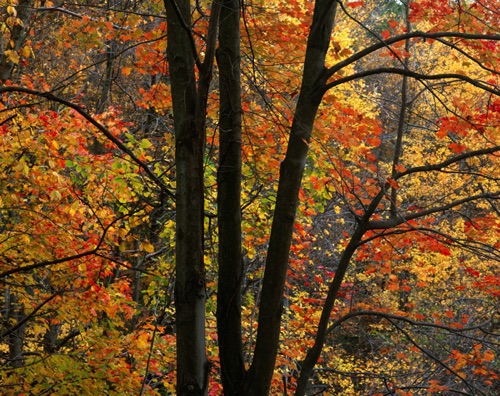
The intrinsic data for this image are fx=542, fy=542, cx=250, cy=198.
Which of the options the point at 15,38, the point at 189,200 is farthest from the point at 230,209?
the point at 15,38

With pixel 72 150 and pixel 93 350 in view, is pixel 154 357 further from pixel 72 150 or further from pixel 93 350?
pixel 72 150

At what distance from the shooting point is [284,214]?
3193 millimetres

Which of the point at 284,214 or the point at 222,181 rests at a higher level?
the point at 222,181

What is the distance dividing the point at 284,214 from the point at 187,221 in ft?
2.41

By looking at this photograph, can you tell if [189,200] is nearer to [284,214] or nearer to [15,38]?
[284,214]

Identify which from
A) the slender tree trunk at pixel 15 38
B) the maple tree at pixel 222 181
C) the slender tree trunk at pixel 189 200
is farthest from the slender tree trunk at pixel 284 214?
the slender tree trunk at pixel 15 38

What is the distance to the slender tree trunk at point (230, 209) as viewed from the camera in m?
3.26

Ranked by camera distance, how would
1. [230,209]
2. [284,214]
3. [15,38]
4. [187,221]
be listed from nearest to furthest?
[187,221] < [284,214] < [230,209] < [15,38]

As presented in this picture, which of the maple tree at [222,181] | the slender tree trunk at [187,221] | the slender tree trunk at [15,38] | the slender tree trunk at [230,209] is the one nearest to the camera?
the slender tree trunk at [187,221]

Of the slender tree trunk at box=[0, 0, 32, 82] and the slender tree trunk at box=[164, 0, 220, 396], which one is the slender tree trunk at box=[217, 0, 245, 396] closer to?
the slender tree trunk at box=[164, 0, 220, 396]

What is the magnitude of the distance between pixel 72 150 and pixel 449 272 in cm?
1206

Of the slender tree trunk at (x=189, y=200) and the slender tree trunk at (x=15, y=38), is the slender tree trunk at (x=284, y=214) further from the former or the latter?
the slender tree trunk at (x=15, y=38)

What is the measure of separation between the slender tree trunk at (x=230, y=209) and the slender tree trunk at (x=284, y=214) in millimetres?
147

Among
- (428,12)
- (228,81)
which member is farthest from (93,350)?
(428,12)
